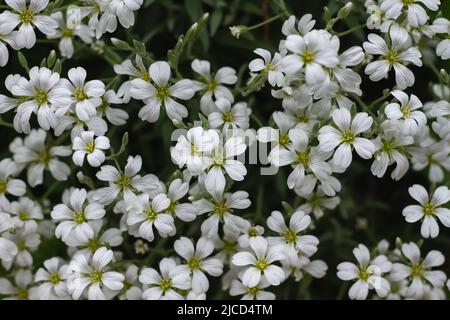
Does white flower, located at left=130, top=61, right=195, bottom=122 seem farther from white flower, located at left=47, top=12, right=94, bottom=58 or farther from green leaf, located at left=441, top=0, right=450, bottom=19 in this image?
green leaf, located at left=441, top=0, right=450, bottom=19

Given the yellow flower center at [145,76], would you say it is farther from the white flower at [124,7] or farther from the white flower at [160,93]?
the white flower at [124,7]

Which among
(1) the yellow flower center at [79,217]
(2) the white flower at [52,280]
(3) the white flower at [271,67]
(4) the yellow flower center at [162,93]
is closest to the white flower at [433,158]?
(3) the white flower at [271,67]

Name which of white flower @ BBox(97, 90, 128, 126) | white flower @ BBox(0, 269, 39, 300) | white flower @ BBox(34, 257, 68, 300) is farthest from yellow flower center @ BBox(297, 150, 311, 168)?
white flower @ BBox(0, 269, 39, 300)

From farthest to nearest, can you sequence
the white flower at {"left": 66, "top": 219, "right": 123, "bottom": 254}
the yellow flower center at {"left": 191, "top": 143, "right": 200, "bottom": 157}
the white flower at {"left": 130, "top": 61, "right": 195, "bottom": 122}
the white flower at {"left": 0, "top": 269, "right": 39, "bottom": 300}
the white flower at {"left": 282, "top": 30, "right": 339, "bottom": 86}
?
the white flower at {"left": 0, "top": 269, "right": 39, "bottom": 300} → the white flower at {"left": 66, "top": 219, "right": 123, "bottom": 254} → the white flower at {"left": 130, "top": 61, "right": 195, "bottom": 122} → the yellow flower center at {"left": 191, "top": 143, "right": 200, "bottom": 157} → the white flower at {"left": 282, "top": 30, "right": 339, "bottom": 86}

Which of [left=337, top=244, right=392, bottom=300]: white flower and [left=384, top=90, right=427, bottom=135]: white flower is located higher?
[left=384, top=90, right=427, bottom=135]: white flower

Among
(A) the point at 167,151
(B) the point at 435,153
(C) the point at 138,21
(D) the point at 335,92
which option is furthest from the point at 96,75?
(B) the point at 435,153
